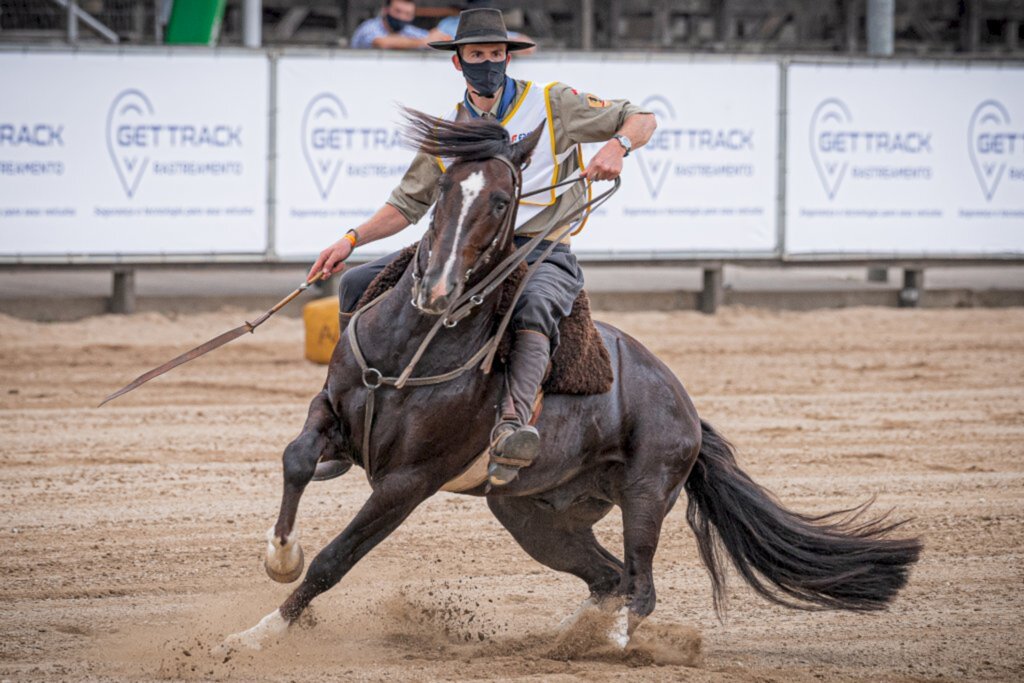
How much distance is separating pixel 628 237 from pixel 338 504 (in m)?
6.87

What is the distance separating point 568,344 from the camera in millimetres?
5312

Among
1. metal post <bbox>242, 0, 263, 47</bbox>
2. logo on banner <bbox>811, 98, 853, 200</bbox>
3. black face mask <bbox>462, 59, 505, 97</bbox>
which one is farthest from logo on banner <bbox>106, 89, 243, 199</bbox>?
black face mask <bbox>462, 59, 505, 97</bbox>

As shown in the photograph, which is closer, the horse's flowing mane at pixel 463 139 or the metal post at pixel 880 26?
the horse's flowing mane at pixel 463 139

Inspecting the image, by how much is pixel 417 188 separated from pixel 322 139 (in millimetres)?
7641

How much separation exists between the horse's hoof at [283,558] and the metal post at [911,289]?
37.3 ft

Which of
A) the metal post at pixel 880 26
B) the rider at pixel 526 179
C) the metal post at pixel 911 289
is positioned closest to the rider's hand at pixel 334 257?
the rider at pixel 526 179

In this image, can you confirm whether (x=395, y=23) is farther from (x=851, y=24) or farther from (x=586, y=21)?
(x=851, y=24)

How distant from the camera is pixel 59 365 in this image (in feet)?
36.0

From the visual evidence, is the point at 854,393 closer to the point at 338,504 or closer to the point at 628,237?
the point at 628,237

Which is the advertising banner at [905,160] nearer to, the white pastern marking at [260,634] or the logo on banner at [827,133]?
the logo on banner at [827,133]

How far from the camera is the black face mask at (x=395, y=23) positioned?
13.7 meters

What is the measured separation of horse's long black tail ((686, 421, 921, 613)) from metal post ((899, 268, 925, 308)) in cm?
961

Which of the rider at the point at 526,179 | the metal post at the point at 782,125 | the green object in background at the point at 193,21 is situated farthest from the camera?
the green object in background at the point at 193,21

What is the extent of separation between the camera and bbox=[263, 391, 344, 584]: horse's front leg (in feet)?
15.5
